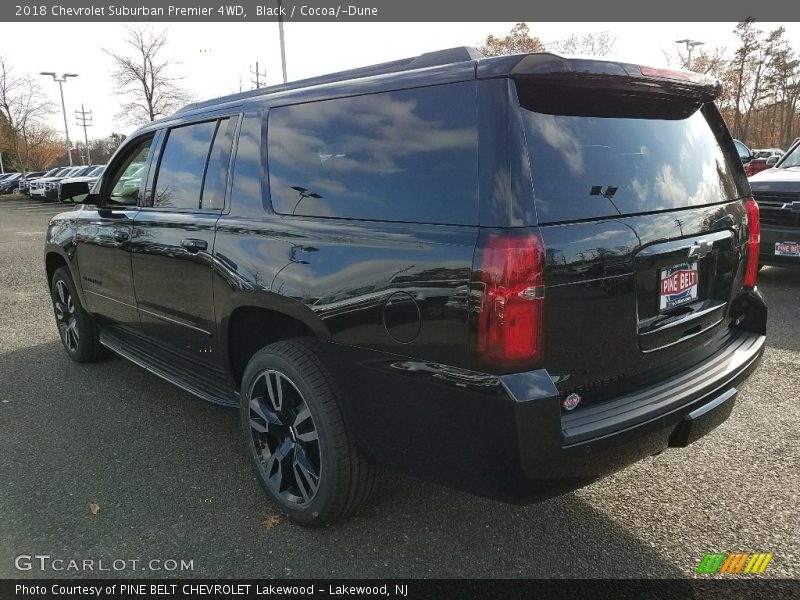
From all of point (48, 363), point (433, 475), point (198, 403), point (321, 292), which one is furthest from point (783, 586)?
point (48, 363)

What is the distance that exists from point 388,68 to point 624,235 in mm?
1191

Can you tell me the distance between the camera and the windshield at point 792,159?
7.86 metres

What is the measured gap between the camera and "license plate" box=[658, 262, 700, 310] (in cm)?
230

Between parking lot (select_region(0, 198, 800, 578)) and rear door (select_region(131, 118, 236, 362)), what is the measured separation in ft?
2.07

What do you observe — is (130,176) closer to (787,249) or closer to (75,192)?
Result: (75,192)

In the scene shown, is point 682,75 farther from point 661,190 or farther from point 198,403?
point 198,403

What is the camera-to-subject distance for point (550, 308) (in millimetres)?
1995

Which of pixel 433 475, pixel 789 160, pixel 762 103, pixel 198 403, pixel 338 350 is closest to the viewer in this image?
pixel 433 475

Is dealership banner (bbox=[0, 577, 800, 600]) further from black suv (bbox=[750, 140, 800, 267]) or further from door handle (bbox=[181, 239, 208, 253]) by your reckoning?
black suv (bbox=[750, 140, 800, 267])

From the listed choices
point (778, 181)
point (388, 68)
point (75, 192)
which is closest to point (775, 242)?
point (778, 181)

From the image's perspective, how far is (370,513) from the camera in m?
2.83

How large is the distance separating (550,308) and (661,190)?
81cm

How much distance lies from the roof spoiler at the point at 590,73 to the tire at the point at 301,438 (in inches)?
52.5

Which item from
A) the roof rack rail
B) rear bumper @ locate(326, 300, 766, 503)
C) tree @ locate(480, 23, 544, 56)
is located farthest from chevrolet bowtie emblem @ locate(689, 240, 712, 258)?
tree @ locate(480, 23, 544, 56)
